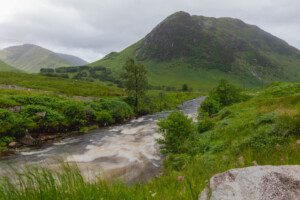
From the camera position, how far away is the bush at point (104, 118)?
55.4 m

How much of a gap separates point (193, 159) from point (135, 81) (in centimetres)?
6170

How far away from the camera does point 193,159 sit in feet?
53.0

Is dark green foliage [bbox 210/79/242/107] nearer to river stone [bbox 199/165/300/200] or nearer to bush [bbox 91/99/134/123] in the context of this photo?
bush [bbox 91/99/134/123]

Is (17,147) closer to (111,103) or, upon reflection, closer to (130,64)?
(111,103)

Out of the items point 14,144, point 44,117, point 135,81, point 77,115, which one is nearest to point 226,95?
point 77,115

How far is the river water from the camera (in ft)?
82.3

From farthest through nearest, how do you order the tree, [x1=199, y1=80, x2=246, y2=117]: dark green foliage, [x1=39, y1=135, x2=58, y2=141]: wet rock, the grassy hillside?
the grassy hillside < the tree < [x1=199, y1=80, x2=246, y2=117]: dark green foliage < [x1=39, y1=135, x2=58, y2=141]: wet rock

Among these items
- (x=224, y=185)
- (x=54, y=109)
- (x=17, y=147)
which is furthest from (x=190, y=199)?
(x=54, y=109)

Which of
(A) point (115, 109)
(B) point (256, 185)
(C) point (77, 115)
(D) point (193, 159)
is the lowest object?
(A) point (115, 109)

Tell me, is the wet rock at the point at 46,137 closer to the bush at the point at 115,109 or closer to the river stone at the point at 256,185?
the bush at the point at 115,109

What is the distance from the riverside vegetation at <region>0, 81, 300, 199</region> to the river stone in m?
0.79

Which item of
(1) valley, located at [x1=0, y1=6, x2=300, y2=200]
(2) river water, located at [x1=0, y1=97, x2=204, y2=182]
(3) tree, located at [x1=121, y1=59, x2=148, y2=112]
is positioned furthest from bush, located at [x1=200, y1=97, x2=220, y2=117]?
(3) tree, located at [x1=121, y1=59, x2=148, y2=112]

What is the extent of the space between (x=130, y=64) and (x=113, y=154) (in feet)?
160

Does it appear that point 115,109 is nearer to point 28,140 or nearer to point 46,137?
point 46,137
